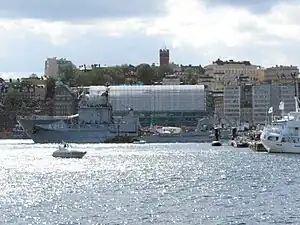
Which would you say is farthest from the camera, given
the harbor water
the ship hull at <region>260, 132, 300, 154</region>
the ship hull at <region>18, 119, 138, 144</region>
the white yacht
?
the ship hull at <region>18, 119, 138, 144</region>

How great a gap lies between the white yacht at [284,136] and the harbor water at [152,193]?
47.1 ft

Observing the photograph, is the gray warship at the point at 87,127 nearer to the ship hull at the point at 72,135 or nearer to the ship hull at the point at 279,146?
the ship hull at the point at 72,135

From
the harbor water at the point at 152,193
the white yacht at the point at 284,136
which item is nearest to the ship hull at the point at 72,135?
the white yacht at the point at 284,136

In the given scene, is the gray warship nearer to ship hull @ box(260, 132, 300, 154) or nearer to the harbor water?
ship hull @ box(260, 132, 300, 154)

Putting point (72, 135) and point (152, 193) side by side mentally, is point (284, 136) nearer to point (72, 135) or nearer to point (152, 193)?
point (152, 193)

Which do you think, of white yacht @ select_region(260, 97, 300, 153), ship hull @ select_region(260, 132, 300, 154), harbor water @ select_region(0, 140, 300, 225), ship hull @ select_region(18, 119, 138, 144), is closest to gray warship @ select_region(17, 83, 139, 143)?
ship hull @ select_region(18, 119, 138, 144)

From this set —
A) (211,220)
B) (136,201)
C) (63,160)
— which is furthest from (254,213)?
(63,160)

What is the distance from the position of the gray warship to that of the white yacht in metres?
69.3

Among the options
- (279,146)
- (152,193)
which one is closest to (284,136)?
(279,146)

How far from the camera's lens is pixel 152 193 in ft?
188

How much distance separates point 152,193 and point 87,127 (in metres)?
121

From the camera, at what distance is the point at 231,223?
4247 cm

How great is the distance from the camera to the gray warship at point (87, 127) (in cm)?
17575

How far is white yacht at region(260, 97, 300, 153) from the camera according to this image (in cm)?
10675
